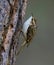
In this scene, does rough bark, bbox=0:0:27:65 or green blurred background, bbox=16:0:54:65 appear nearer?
rough bark, bbox=0:0:27:65

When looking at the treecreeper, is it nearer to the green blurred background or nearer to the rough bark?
the rough bark

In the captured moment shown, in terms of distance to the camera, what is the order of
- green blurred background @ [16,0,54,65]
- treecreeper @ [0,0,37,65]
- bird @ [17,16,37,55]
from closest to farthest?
treecreeper @ [0,0,37,65] → bird @ [17,16,37,55] → green blurred background @ [16,0,54,65]

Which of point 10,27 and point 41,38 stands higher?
point 10,27

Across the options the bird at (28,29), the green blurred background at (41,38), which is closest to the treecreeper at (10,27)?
the bird at (28,29)

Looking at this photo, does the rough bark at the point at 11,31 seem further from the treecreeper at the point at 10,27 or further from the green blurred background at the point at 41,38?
the green blurred background at the point at 41,38

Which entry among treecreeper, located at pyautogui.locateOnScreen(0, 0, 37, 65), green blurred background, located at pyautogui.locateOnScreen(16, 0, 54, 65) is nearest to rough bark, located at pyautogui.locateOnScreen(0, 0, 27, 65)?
treecreeper, located at pyautogui.locateOnScreen(0, 0, 37, 65)

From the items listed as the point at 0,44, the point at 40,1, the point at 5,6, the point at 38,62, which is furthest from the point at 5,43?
the point at 40,1

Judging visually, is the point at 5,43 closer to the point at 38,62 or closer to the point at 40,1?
the point at 38,62

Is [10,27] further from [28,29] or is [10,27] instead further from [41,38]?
[41,38]

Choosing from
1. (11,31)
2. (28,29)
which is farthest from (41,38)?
(11,31)
